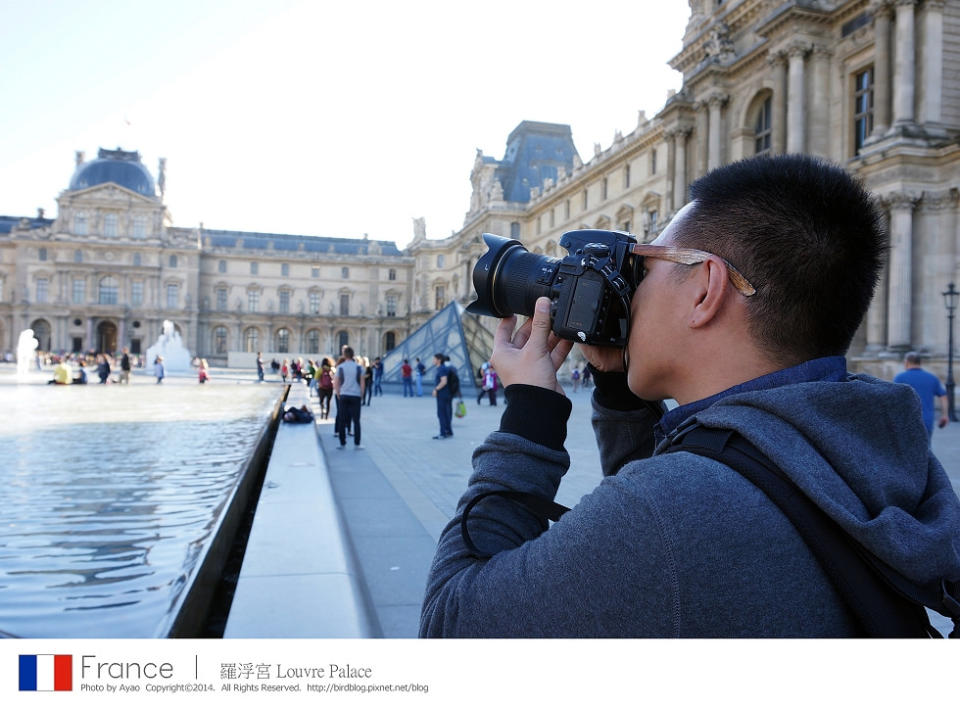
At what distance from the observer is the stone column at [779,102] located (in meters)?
20.0

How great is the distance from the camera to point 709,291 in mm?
987

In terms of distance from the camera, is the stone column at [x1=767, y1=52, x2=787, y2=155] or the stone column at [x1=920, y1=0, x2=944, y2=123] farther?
the stone column at [x1=767, y1=52, x2=787, y2=155]

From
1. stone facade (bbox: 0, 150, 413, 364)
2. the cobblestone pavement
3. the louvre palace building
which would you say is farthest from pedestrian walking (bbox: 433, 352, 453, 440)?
stone facade (bbox: 0, 150, 413, 364)

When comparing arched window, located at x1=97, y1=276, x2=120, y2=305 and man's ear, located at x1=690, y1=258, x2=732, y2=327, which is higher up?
arched window, located at x1=97, y1=276, x2=120, y2=305

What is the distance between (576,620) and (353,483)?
256 inches

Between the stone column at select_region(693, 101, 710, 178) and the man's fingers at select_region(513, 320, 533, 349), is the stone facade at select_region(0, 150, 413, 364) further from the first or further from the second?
the man's fingers at select_region(513, 320, 533, 349)

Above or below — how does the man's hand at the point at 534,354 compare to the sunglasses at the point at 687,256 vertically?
below

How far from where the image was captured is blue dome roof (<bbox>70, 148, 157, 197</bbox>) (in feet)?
220

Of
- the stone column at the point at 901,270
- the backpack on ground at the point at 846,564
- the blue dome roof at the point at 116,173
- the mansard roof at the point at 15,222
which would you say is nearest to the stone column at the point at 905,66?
the stone column at the point at 901,270

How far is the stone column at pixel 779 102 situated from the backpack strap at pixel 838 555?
69.5 feet

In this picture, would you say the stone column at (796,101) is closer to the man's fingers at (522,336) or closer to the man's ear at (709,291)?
the man's fingers at (522,336)

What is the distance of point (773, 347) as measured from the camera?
0.99 metres

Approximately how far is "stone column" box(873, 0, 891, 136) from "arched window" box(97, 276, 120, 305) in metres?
61.7
